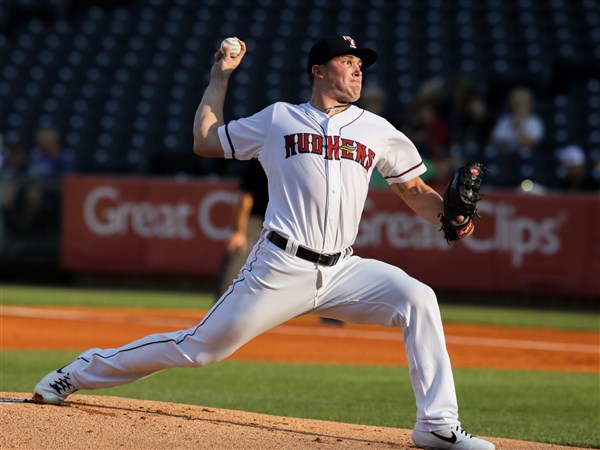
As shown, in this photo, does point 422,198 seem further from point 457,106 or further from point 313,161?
point 457,106

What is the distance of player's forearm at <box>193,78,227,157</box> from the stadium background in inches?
458

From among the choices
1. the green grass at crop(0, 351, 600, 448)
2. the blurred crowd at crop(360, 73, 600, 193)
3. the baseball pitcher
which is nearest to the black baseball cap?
the baseball pitcher

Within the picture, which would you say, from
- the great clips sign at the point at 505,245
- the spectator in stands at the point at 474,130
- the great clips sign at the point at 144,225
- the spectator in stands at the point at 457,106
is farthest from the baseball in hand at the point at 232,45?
the spectator in stands at the point at 474,130

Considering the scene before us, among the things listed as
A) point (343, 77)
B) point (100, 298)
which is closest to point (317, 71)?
point (343, 77)

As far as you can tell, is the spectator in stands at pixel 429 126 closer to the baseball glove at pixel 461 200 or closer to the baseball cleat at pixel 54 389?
the baseball glove at pixel 461 200

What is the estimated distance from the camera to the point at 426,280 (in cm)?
1496

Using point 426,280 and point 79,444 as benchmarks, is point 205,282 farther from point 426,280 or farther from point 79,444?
point 79,444

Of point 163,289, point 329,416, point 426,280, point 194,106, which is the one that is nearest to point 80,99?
point 194,106

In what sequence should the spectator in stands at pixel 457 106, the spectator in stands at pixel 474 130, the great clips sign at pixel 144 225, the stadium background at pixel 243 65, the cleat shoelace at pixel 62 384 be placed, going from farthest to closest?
the stadium background at pixel 243 65 → the spectator in stands at pixel 474 130 → the spectator in stands at pixel 457 106 → the great clips sign at pixel 144 225 → the cleat shoelace at pixel 62 384

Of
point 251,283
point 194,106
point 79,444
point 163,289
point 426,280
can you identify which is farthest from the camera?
point 194,106

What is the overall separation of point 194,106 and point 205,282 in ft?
14.4

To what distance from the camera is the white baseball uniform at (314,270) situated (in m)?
5.07

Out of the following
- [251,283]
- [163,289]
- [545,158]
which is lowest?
[163,289]

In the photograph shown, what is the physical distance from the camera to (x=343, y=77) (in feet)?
17.3
